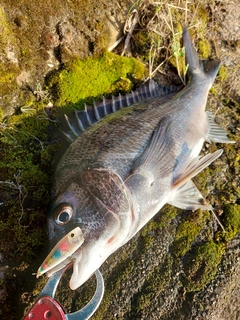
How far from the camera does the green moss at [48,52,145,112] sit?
3.84m

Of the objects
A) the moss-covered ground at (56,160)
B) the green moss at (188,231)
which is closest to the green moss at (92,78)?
the moss-covered ground at (56,160)

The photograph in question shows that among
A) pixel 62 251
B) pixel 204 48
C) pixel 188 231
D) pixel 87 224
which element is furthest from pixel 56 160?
pixel 204 48

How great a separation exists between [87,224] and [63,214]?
200 millimetres

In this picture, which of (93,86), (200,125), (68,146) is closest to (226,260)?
(200,125)

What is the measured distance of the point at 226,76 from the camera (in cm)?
482

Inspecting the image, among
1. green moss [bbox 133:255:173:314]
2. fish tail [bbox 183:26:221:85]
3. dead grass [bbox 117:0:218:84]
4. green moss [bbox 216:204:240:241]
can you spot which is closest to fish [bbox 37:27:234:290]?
fish tail [bbox 183:26:221:85]

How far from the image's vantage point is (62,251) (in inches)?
97.7

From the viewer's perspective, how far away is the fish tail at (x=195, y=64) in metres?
4.31

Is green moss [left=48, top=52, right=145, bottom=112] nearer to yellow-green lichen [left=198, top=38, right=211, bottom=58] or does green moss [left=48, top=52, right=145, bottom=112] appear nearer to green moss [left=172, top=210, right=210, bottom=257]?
yellow-green lichen [left=198, top=38, right=211, bottom=58]

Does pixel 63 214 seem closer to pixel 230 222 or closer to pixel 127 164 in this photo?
pixel 127 164

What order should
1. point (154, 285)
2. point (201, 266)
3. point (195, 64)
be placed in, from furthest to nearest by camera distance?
point (195, 64)
point (201, 266)
point (154, 285)

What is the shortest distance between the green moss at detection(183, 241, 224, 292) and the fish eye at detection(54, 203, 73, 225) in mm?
1446

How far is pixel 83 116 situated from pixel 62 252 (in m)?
1.66

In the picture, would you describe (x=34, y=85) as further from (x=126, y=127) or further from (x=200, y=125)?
(x=200, y=125)
